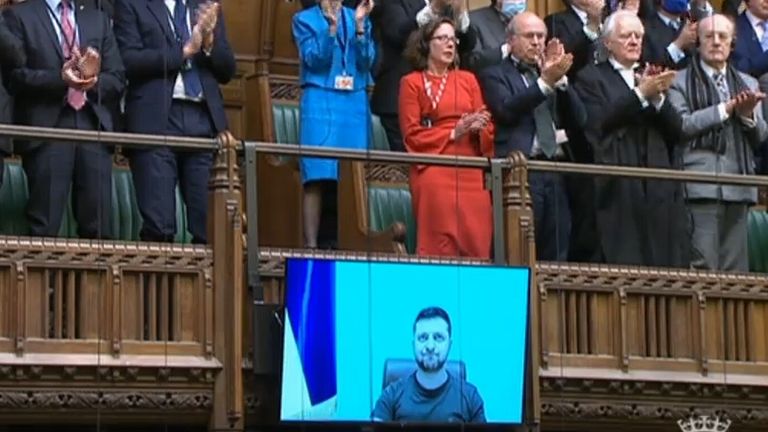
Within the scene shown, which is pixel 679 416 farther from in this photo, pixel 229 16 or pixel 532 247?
pixel 229 16

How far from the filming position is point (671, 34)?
1895 centimetres

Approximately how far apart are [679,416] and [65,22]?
169 inches

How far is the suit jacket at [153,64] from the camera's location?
16766 millimetres

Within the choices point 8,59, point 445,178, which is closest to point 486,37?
point 445,178

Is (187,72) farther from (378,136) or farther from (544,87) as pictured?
(544,87)

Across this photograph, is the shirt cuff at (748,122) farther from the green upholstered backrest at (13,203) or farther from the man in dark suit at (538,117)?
the green upholstered backrest at (13,203)

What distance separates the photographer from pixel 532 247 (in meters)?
17.3

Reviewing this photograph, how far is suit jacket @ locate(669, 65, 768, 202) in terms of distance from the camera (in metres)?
18.0

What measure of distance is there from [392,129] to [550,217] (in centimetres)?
115

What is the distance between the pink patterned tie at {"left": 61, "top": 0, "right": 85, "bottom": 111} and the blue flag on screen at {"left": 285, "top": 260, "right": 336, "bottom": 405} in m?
1.43

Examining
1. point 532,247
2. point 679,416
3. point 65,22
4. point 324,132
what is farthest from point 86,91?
point 679,416

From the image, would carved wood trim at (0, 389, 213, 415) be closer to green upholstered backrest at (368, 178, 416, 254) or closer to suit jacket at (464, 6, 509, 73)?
green upholstered backrest at (368, 178, 416, 254)

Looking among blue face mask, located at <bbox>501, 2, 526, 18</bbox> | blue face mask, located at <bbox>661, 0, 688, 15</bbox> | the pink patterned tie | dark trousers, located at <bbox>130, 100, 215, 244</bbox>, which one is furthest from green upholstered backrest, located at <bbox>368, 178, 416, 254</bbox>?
blue face mask, located at <bbox>661, 0, 688, 15</bbox>

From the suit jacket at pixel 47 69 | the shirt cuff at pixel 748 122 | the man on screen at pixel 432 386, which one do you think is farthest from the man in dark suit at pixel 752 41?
the suit jacket at pixel 47 69
